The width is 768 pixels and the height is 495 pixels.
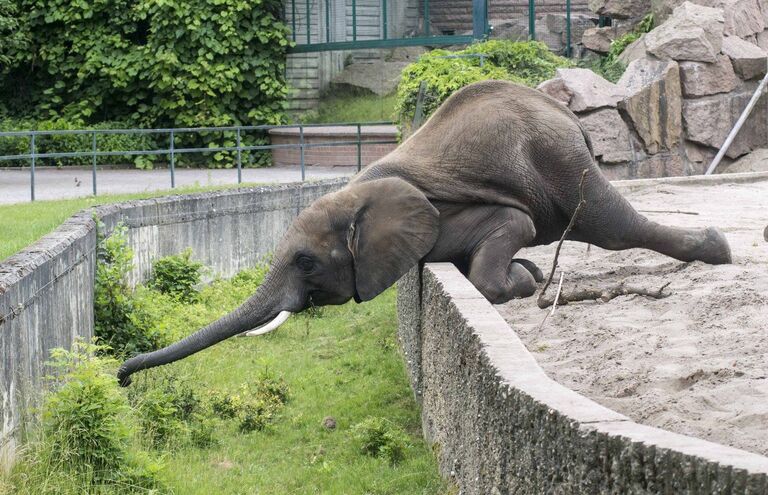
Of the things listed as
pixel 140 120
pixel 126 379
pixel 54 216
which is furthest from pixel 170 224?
pixel 140 120

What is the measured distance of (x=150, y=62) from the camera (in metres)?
25.9

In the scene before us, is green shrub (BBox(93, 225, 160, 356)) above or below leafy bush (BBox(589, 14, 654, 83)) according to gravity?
below

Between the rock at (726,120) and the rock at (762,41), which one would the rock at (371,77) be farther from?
the rock at (726,120)

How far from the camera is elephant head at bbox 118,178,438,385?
28.6 feet

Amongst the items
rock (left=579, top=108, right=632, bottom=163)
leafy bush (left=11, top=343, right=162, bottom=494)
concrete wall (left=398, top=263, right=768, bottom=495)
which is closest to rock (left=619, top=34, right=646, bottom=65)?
rock (left=579, top=108, right=632, bottom=163)

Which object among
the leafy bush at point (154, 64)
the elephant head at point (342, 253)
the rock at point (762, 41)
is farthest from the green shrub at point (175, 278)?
the leafy bush at point (154, 64)

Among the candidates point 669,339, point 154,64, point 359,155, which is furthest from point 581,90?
point 154,64

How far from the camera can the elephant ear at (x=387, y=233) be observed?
870cm

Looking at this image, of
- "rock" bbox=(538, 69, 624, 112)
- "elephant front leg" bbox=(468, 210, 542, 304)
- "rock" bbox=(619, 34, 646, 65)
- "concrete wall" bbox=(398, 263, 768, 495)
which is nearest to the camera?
"concrete wall" bbox=(398, 263, 768, 495)

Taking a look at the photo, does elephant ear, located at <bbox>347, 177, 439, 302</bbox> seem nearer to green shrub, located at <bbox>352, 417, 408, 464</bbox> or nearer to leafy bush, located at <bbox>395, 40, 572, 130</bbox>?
green shrub, located at <bbox>352, 417, 408, 464</bbox>

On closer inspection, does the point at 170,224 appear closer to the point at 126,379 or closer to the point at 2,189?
the point at 126,379

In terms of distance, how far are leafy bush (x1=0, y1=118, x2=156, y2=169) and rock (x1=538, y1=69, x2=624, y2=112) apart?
10.3m

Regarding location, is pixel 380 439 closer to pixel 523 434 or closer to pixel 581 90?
pixel 523 434

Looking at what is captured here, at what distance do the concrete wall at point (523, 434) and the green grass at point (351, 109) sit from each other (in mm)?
18787
